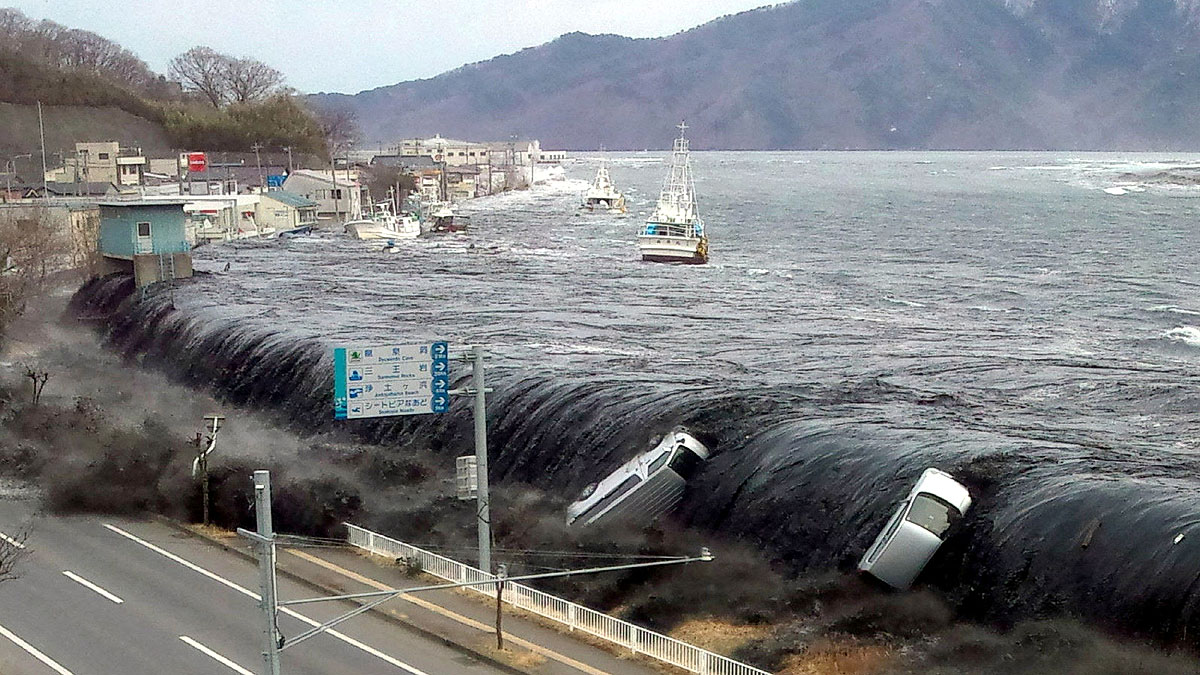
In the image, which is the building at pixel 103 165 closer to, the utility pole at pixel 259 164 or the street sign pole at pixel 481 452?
the utility pole at pixel 259 164

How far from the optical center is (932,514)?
20.6m

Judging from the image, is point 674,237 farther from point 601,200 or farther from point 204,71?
point 204,71

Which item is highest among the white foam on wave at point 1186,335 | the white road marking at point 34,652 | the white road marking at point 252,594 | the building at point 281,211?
the building at point 281,211

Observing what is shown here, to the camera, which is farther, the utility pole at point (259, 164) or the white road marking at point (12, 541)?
the utility pole at point (259, 164)

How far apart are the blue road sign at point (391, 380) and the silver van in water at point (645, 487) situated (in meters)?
5.10

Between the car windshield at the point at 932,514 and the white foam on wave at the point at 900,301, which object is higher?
the car windshield at the point at 932,514

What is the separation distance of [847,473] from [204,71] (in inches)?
5786

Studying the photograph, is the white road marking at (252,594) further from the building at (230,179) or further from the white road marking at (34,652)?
the building at (230,179)

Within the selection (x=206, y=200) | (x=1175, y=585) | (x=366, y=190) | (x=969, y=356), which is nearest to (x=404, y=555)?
(x=1175, y=585)

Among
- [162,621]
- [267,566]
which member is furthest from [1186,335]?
[267,566]

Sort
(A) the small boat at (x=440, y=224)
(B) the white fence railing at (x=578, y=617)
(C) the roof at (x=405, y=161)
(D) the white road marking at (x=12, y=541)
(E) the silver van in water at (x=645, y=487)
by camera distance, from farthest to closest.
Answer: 1. (C) the roof at (x=405, y=161)
2. (A) the small boat at (x=440, y=224)
3. (E) the silver van in water at (x=645, y=487)
4. (D) the white road marking at (x=12, y=541)
5. (B) the white fence railing at (x=578, y=617)

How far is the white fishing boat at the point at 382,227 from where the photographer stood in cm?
8038

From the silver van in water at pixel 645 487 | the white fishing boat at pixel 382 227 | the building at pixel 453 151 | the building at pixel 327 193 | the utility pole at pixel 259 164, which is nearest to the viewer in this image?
the silver van in water at pixel 645 487

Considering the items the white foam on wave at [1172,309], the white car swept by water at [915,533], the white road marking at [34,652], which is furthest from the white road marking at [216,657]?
the white foam on wave at [1172,309]
